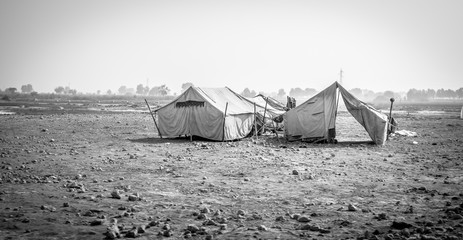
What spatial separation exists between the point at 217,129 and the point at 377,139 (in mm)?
8174

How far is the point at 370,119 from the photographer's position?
19391 millimetres

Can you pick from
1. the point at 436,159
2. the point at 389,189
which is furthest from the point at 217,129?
the point at 389,189

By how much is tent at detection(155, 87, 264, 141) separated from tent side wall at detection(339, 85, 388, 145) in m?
5.47

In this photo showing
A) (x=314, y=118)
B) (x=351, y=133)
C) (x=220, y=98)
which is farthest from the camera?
(x=351, y=133)

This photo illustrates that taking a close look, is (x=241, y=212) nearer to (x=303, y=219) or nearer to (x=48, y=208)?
(x=303, y=219)

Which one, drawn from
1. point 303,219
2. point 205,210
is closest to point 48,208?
point 205,210

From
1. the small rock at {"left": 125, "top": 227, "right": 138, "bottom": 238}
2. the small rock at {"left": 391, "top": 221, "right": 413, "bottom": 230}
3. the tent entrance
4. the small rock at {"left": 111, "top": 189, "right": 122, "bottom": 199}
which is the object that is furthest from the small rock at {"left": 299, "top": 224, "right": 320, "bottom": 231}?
the tent entrance

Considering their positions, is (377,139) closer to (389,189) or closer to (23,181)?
(389,189)

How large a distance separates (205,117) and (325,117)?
6.45m

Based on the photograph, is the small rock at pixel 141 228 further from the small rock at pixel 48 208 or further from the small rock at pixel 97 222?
the small rock at pixel 48 208

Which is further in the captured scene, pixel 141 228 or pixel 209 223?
pixel 209 223

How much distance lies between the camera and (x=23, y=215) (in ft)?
23.7

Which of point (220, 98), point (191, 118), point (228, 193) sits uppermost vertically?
point (220, 98)

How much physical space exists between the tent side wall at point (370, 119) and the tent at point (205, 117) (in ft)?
17.9
